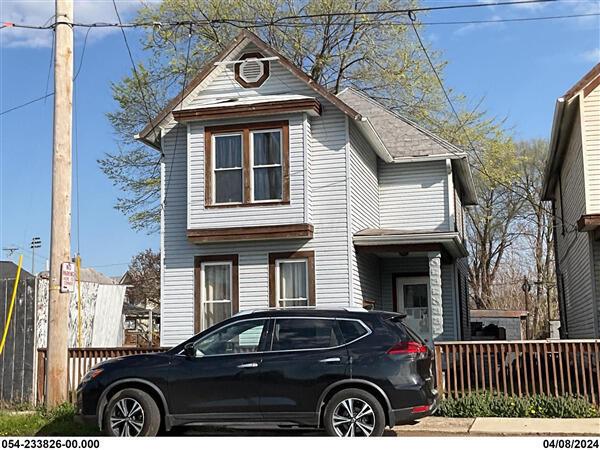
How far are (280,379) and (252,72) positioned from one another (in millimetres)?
10280

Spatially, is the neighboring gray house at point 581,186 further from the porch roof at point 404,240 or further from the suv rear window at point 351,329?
the suv rear window at point 351,329

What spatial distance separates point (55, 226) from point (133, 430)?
4005mm

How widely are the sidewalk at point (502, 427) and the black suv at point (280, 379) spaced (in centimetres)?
139

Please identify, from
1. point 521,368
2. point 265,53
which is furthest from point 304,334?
point 265,53

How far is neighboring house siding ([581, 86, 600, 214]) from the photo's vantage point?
15.7 metres

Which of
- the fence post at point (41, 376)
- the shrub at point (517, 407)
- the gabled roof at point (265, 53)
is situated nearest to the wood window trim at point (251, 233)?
the gabled roof at point (265, 53)

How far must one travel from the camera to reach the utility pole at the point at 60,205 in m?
12.3

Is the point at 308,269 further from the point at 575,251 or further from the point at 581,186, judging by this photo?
the point at 575,251

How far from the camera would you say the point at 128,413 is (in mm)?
10031

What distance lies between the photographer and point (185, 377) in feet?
32.7

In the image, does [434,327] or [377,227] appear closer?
[434,327]

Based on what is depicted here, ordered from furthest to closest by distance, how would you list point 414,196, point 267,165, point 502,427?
point 414,196 < point 267,165 < point 502,427

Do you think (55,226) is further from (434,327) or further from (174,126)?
(434,327)
